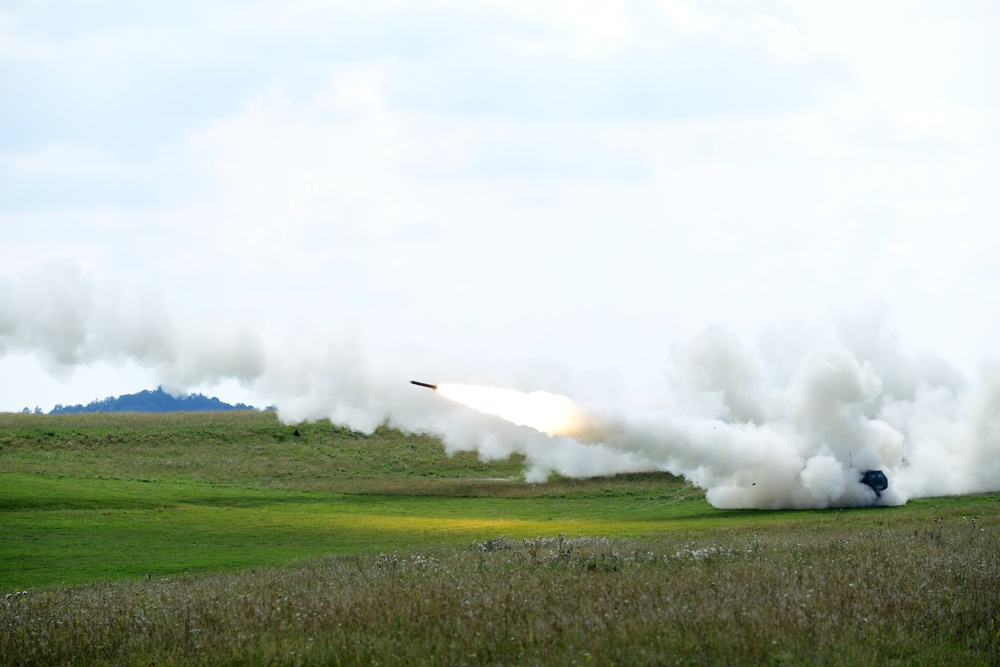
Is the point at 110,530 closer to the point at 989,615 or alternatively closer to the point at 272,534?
the point at 272,534

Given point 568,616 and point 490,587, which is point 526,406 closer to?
point 490,587

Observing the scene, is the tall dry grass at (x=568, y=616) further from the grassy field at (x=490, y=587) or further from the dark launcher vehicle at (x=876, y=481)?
the dark launcher vehicle at (x=876, y=481)

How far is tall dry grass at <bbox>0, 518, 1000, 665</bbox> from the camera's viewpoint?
1522cm

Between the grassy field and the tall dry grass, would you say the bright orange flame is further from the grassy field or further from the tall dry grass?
the tall dry grass

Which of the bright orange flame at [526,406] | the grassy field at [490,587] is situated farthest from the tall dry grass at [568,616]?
the bright orange flame at [526,406]

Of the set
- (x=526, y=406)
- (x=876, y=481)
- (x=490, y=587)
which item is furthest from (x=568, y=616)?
(x=876, y=481)

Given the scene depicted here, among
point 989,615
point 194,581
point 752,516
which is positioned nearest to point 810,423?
point 752,516

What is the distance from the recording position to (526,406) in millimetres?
48656

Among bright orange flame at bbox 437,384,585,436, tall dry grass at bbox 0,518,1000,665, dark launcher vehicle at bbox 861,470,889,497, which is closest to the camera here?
tall dry grass at bbox 0,518,1000,665

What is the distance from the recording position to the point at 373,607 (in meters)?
18.7

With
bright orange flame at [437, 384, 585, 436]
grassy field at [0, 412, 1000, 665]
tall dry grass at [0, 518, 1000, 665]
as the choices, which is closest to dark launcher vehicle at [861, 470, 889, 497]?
grassy field at [0, 412, 1000, 665]

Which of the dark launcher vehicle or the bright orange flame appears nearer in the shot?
the bright orange flame

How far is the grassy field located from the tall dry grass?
0.05 metres

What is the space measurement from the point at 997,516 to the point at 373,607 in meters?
29.5
